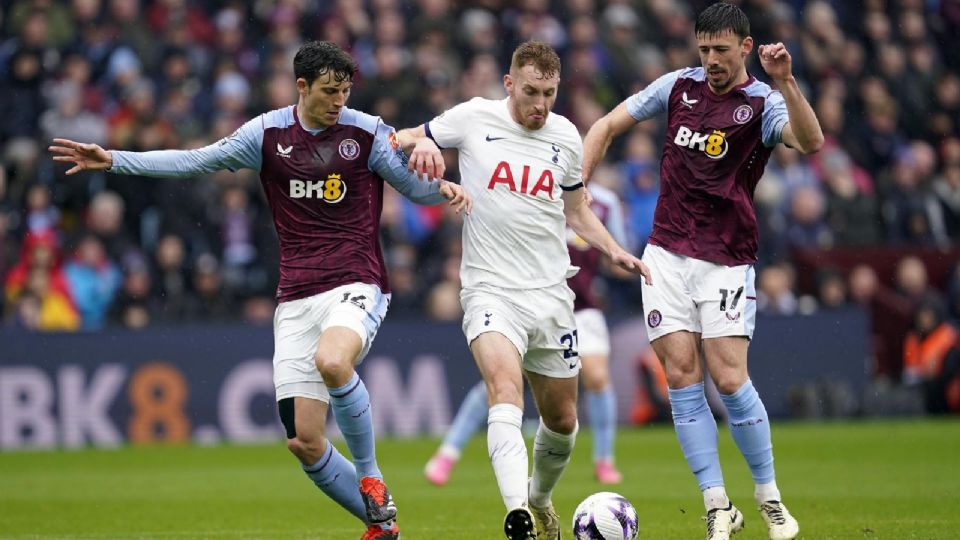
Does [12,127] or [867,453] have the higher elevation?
[12,127]

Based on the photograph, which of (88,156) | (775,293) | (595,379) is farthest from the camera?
(775,293)

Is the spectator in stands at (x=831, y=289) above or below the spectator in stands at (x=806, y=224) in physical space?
below

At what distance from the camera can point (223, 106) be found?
64.6 feet

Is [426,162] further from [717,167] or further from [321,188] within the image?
[717,167]

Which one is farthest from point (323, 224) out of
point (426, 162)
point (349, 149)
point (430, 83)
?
point (430, 83)

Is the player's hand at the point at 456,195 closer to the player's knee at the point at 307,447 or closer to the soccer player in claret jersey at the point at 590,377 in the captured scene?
the player's knee at the point at 307,447

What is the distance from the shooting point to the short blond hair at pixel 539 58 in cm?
860

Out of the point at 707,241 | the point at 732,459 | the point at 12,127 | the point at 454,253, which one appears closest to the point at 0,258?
the point at 12,127

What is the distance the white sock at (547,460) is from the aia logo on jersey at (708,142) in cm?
180

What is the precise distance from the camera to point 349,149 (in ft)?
28.8

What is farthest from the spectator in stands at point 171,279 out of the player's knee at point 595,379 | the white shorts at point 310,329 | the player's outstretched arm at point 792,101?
the player's outstretched arm at point 792,101

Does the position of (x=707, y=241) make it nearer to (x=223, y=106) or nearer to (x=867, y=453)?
(x=867, y=453)

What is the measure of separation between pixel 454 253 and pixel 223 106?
354cm

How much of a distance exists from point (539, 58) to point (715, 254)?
1570 millimetres
